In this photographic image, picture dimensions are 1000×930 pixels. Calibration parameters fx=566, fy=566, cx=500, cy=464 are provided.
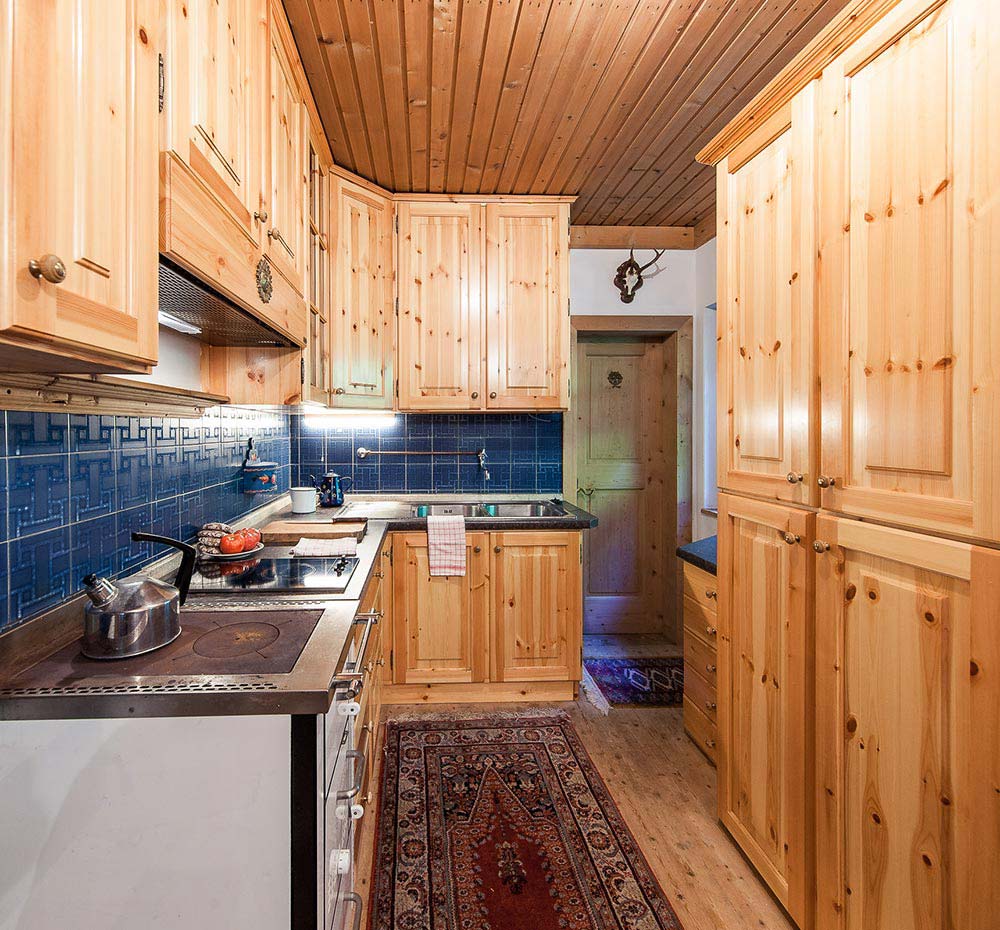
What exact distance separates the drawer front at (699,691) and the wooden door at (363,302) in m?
1.97

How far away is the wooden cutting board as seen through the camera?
2219 millimetres

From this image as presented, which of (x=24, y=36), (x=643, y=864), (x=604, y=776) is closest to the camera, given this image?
(x=24, y=36)

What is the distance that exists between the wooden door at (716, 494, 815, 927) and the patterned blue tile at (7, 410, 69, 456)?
1.69 metres

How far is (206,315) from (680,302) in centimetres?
303

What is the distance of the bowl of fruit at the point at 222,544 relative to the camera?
1.80 metres

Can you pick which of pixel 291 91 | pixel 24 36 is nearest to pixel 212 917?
pixel 24 36

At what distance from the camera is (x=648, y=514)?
3.87m

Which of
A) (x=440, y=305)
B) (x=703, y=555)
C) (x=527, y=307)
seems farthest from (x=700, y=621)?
(x=440, y=305)

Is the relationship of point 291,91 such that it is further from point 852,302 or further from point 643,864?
point 643,864

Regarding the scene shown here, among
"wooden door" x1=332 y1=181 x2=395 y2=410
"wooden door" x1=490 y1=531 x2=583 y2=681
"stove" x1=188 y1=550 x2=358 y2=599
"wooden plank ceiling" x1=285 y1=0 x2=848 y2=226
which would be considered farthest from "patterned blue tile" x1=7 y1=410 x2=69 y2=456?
"wooden door" x1=490 y1=531 x2=583 y2=681

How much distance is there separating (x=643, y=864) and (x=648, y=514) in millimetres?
2367

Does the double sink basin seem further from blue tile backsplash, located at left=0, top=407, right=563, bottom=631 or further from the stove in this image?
the stove

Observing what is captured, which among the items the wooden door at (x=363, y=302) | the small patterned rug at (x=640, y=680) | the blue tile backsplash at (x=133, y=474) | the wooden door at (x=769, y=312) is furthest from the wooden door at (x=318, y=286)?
the small patterned rug at (x=640, y=680)

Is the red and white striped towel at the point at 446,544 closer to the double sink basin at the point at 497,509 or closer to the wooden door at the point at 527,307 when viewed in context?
the double sink basin at the point at 497,509
